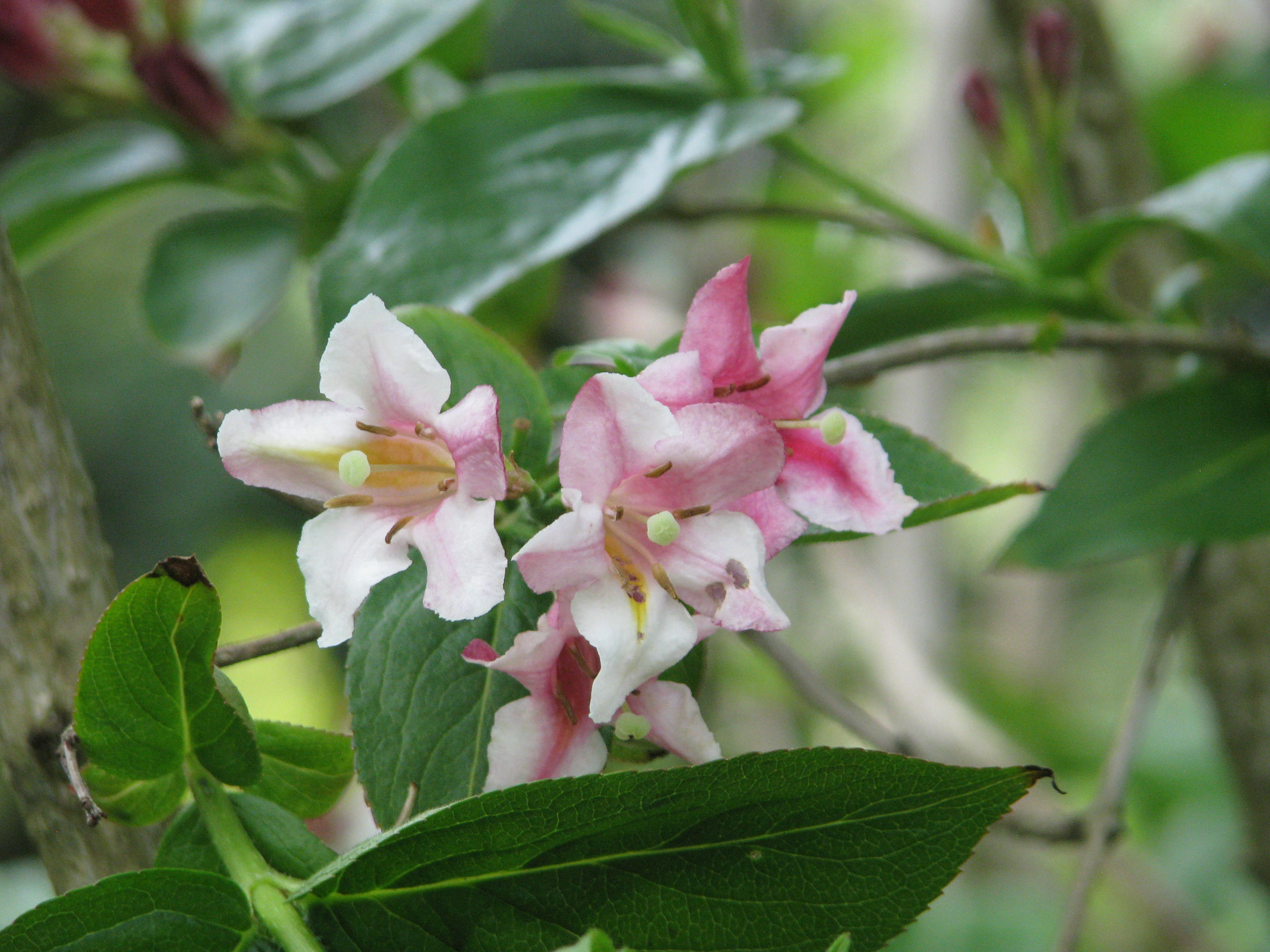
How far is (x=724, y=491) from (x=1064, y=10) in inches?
26.7

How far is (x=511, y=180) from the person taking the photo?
0.65 m

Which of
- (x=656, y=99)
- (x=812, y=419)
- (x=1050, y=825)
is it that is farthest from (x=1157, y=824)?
(x=812, y=419)

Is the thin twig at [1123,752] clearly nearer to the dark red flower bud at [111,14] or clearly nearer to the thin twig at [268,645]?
the thin twig at [268,645]

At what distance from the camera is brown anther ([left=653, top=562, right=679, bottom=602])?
14.5 inches

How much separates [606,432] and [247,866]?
178 mm

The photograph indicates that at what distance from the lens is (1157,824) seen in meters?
1.54

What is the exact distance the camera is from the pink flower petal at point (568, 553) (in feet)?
1.11

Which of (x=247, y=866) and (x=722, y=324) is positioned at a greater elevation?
(x=722, y=324)

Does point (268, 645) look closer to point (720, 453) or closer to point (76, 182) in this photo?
point (720, 453)

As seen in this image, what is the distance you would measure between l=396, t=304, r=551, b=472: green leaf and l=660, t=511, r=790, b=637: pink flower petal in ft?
0.24

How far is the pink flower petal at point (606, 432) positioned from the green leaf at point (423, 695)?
0.19ft

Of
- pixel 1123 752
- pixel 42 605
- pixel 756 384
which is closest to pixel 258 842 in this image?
pixel 42 605

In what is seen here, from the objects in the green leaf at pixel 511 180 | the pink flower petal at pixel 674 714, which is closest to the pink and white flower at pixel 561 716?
the pink flower petal at pixel 674 714

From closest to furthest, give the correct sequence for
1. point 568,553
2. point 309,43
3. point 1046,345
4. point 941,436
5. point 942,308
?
point 568,553 → point 1046,345 → point 942,308 → point 309,43 → point 941,436
